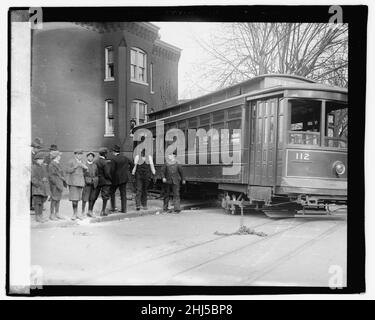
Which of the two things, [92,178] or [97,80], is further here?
[92,178]

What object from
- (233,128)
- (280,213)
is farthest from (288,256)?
(233,128)

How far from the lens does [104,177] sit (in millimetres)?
6375

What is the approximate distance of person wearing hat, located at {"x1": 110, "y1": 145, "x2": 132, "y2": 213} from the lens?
627cm

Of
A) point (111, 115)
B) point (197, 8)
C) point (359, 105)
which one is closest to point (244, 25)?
point (197, 8)

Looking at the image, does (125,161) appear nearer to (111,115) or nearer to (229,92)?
(111,115)

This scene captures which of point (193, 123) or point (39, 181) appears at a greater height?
point (193, 123)

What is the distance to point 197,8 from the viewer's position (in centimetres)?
537

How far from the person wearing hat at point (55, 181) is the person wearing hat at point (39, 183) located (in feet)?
0.27

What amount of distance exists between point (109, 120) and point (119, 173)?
35.2 inches

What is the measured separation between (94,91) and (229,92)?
85.1 inches

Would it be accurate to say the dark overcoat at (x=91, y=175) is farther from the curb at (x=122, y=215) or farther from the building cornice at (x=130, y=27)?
the building cornice at (x=130, y=27)

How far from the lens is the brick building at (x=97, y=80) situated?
5.67 meters

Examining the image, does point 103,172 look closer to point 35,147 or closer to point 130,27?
point 35,147
